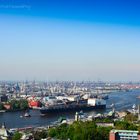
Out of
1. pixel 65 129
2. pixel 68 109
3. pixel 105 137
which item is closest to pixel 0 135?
pixel 65 129

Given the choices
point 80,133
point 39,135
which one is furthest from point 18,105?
point 80,133

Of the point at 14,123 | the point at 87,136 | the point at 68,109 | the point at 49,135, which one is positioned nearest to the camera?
the point at 87,136

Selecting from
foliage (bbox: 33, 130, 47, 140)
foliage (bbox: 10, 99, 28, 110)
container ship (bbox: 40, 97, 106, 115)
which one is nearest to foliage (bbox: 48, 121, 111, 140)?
foliage (bbox: 33, 130, 47, 140)

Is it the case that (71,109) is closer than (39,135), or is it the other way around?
(39,135)

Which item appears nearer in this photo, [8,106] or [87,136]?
[87,136]

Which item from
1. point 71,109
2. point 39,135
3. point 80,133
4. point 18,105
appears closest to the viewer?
point 80,133

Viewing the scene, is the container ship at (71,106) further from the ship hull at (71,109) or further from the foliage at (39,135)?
the foliage at (39,135)

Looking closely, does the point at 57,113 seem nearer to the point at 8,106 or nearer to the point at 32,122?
the point at 8,106

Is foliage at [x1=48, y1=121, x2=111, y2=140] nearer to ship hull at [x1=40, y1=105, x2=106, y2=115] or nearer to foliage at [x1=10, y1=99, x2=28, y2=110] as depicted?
ship hull at [x1=40, y1=105, x2=106, y2=115]

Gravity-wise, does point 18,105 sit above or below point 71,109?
above

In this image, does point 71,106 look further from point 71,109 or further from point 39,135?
point 39,135

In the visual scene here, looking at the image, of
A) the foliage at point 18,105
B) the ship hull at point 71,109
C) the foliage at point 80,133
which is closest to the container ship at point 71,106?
the ship hull at point 71,109
